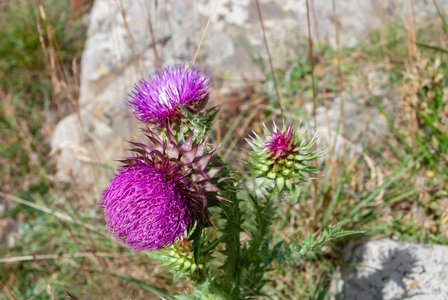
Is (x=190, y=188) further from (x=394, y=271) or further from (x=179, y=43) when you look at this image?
(x=179, y=43)

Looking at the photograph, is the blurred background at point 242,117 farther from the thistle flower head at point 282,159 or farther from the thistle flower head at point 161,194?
the thistle flower head at point 161,194

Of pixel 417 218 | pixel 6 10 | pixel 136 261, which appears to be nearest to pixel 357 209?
pixel 417 218

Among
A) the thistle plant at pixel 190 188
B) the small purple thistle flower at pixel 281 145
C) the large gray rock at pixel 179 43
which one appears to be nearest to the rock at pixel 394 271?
the thistle plant at pixel 190 188

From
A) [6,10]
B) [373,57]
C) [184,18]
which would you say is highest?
[6,10]

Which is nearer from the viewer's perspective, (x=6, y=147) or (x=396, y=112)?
(x=396, y=112)

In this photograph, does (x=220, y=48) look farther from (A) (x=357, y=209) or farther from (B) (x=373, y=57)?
(A) (x=357, y=209)

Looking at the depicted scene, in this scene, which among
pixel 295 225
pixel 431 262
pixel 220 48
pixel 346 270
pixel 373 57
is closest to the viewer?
pixel 431 262
